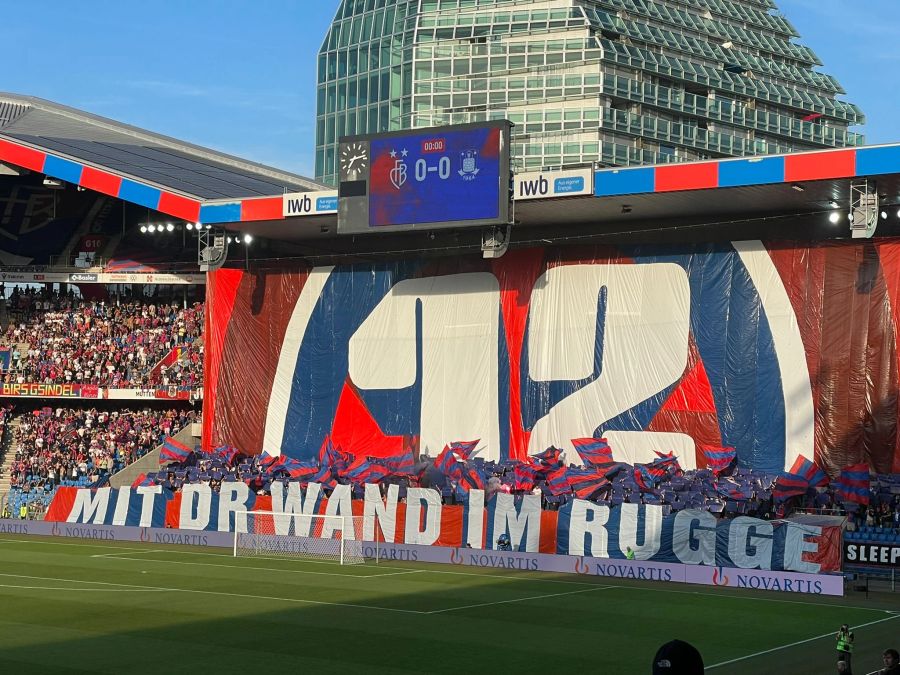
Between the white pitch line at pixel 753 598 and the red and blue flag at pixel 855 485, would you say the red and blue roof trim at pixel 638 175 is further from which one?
the white pitch line at pixel 753 598

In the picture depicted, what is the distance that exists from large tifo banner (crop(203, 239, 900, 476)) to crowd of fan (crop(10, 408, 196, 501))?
3.31 meters

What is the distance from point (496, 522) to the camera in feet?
124

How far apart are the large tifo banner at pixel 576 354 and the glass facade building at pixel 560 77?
49203 mm

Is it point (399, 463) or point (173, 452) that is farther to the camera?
point (173, 452)

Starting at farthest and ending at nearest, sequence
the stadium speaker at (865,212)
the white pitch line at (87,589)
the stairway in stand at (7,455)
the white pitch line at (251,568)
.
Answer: the stairway in stand at (7,455) → the stadium speaker at (865,212) → the white pitch line at (251,568) → the white pitch line at (87,589)

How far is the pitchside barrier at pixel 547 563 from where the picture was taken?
31.1 metres

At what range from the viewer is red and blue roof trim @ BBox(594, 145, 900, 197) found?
36.3m

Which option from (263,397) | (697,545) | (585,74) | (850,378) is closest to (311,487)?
(263,397)

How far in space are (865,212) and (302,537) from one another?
18.8 meters

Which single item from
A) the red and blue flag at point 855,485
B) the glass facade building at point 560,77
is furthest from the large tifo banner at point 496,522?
the glass facade building at point 560,77

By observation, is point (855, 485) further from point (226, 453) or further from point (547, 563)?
point (226, 453)

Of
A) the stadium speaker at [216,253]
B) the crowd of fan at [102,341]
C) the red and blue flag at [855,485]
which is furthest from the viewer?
the crowd of fan at [102,341]

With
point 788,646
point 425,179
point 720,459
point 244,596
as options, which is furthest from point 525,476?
point 788,646

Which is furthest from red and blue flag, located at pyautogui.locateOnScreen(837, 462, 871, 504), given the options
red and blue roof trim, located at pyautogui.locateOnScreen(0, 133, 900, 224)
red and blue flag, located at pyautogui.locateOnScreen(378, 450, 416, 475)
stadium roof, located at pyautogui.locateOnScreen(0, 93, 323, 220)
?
stadium roof, located at pyautogui.locateOnScreen(0, 93, 323, 220)
